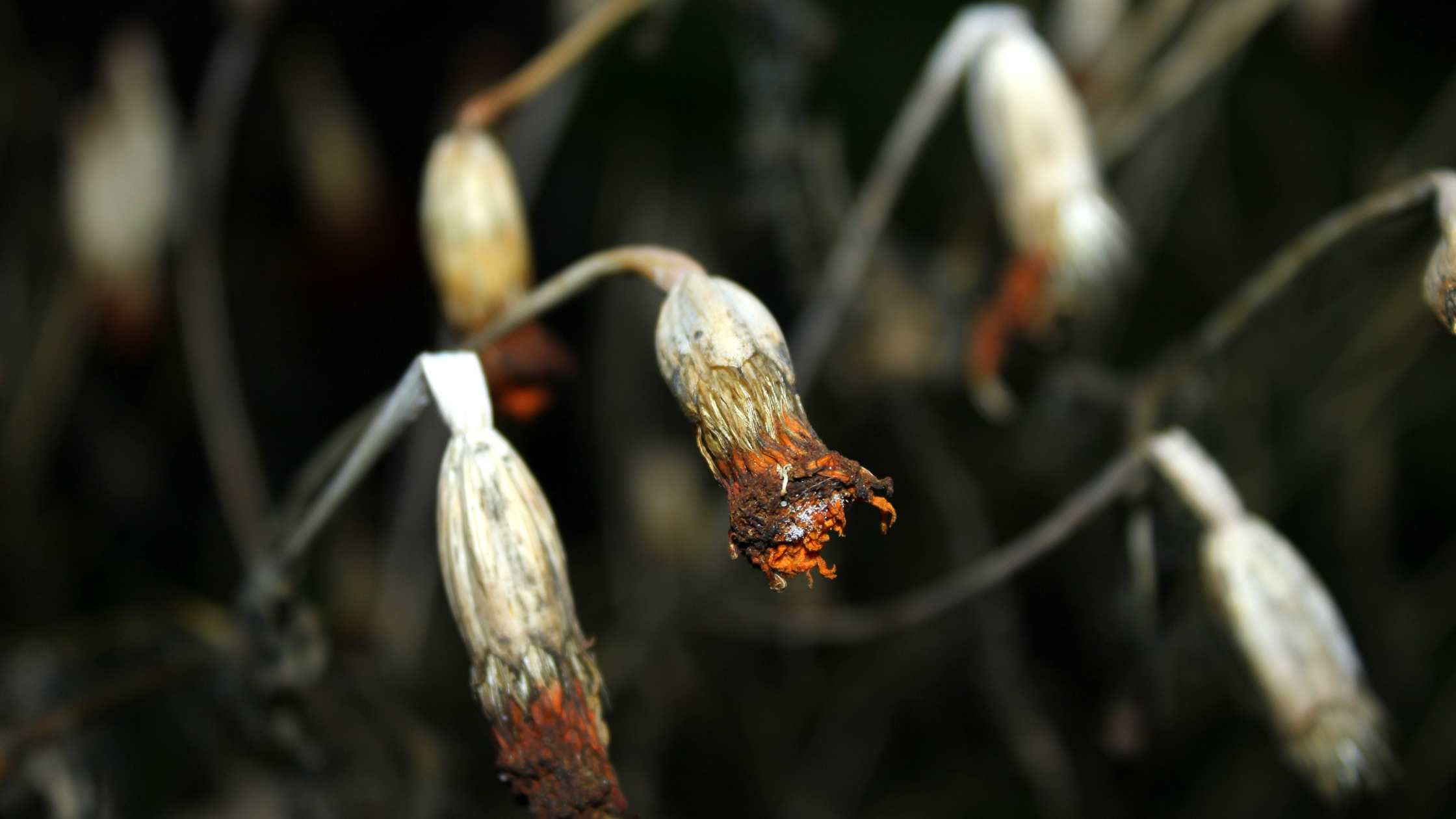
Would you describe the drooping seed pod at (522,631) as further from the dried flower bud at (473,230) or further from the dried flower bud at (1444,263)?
the dried flower bud at (1444,263)

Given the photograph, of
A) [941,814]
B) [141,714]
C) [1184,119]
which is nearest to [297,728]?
[141,714]

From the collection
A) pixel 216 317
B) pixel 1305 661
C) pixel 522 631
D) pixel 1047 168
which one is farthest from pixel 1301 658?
pixel 216 317

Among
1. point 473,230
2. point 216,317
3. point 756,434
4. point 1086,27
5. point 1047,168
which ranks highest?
point 1086,27

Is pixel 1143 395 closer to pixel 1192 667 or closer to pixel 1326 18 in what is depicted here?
pixel 1192 667

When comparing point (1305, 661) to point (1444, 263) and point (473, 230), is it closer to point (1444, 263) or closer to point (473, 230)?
point (1444, 263)

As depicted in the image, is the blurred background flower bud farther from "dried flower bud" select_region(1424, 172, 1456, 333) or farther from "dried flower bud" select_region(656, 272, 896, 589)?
"dried flower bud" select_region(1424, 172, 1456, 333)

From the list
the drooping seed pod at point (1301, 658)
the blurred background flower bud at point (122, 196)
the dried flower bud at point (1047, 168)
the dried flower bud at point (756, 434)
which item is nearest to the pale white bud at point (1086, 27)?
the dried flower bud at point (1047, 168)
